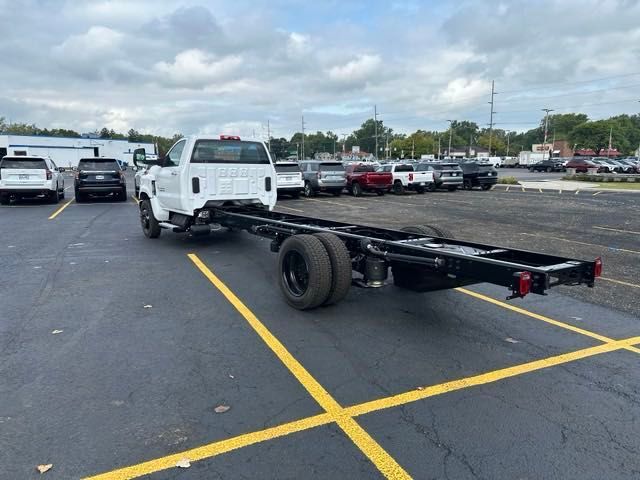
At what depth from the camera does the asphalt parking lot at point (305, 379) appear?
2.92m

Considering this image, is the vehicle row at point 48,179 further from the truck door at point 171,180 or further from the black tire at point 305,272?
the black tire at point 305,272

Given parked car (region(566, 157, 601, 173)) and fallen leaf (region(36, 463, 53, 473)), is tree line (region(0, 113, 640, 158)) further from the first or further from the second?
fallen leaf (region(36, 463, 53, 473))

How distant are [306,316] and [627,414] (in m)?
3.08

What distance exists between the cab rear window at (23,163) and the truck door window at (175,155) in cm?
1118

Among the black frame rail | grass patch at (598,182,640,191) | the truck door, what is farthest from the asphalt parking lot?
grass patch at (598,182,640,191)

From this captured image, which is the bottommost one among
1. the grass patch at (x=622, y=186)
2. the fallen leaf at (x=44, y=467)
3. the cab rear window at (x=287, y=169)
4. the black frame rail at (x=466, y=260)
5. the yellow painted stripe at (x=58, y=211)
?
the grass patch at (x=622, y=186)

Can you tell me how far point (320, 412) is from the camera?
3.42 metres

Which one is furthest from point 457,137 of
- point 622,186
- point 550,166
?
point 622,186

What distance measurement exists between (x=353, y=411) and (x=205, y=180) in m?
6.39

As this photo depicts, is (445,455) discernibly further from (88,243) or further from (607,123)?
(607,123)

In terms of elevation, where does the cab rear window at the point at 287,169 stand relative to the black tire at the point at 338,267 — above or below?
above

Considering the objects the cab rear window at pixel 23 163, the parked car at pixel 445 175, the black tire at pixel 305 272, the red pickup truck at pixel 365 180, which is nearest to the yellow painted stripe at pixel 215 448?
the black tire at pixel 305 272

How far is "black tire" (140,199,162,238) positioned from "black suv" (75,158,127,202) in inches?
379

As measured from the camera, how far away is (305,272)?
5.71m
